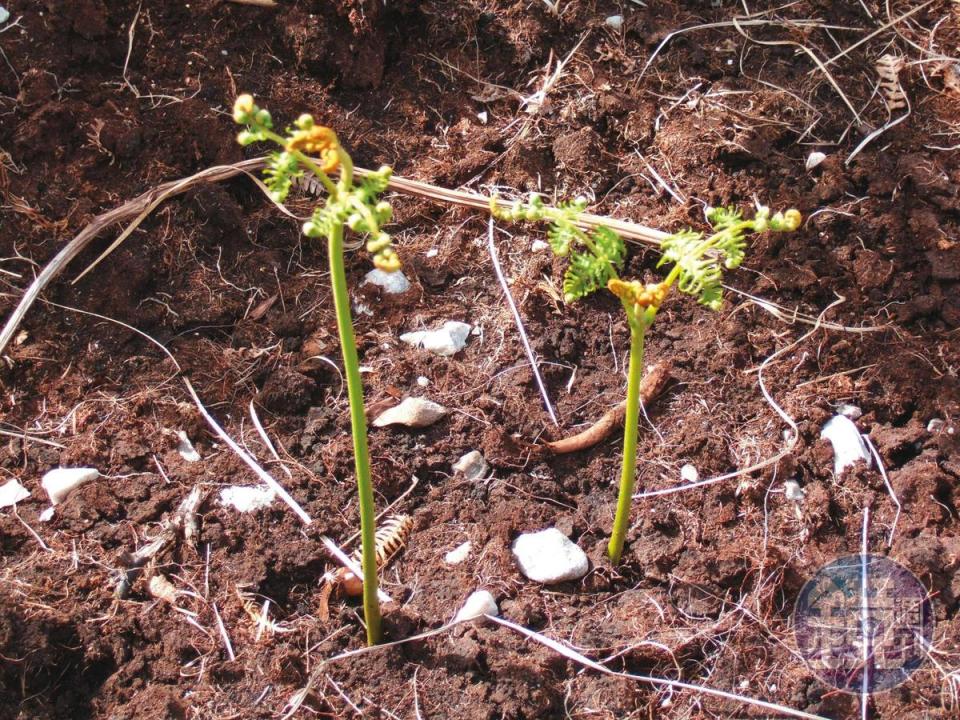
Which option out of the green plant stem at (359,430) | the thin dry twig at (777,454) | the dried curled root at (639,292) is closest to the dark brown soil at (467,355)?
the thin dry twig at (777,454)

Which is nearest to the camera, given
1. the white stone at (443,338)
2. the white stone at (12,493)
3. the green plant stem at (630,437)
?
the green plant stem at (630,437)

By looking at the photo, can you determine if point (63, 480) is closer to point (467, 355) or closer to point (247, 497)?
point (247, 497)

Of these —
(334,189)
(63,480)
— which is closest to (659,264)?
(334,189)

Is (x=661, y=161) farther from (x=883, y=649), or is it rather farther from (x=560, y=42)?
(x=883, y=649)

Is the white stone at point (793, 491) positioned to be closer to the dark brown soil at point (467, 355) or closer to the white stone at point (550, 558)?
the dark brown soil at point (467, 355)

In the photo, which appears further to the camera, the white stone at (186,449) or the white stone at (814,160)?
the white stone at (814,160)

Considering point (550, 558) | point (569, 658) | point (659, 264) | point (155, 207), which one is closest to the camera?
point (659, 264)

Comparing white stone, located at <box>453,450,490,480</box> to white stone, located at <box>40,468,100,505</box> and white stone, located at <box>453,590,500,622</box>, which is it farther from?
white stone, located at <box>40,468,100,505</box>
